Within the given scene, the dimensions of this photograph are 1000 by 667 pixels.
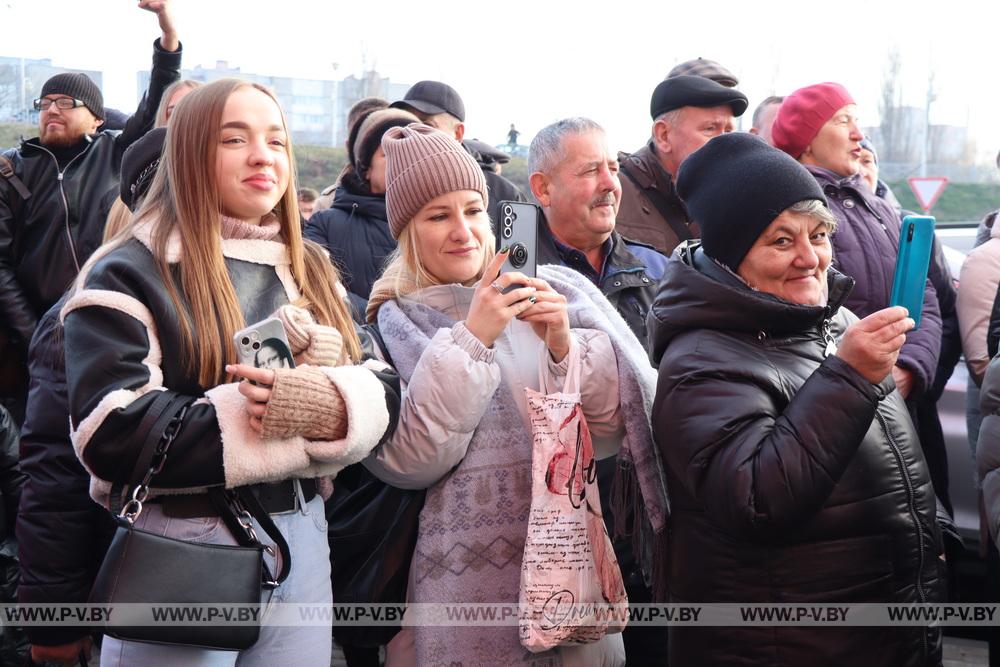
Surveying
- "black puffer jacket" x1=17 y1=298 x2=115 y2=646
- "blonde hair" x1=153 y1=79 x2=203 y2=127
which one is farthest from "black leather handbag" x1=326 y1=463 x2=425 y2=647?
"blonde hair" x1=153 y1=79 x2=203 y2=127

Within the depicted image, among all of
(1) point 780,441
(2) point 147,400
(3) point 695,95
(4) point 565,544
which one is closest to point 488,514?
(4) point 565,544

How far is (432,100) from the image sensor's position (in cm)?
517

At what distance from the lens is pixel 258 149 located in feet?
8.23

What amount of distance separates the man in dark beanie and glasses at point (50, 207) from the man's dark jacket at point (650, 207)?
2234mm

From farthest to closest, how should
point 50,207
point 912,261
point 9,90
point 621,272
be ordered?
1. point 9,90
2. point 50,207
3. point 621,272
4. point 912,261

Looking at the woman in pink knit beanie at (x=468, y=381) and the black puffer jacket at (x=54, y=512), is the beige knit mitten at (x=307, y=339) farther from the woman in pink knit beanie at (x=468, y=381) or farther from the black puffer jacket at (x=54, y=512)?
the black puffer jacket at (x=54, y=512)

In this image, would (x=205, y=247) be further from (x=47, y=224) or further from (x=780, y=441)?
(x=47, y=224)

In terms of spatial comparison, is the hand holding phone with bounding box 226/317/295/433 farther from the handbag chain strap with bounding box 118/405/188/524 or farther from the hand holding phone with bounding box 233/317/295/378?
the handbag chain strap with bounding box 118/405/188/524

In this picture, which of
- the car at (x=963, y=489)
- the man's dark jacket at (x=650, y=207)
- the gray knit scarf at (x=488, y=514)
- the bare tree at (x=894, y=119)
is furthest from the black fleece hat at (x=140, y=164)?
the bare tree at (x=894, y=119)

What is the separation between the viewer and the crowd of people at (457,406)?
2211 millimetres

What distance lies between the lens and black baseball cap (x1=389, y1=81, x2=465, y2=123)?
5.09 meters

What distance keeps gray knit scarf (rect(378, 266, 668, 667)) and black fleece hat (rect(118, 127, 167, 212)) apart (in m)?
0.83

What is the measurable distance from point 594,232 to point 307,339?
1509 millimetres

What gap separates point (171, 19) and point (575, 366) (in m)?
2.65
